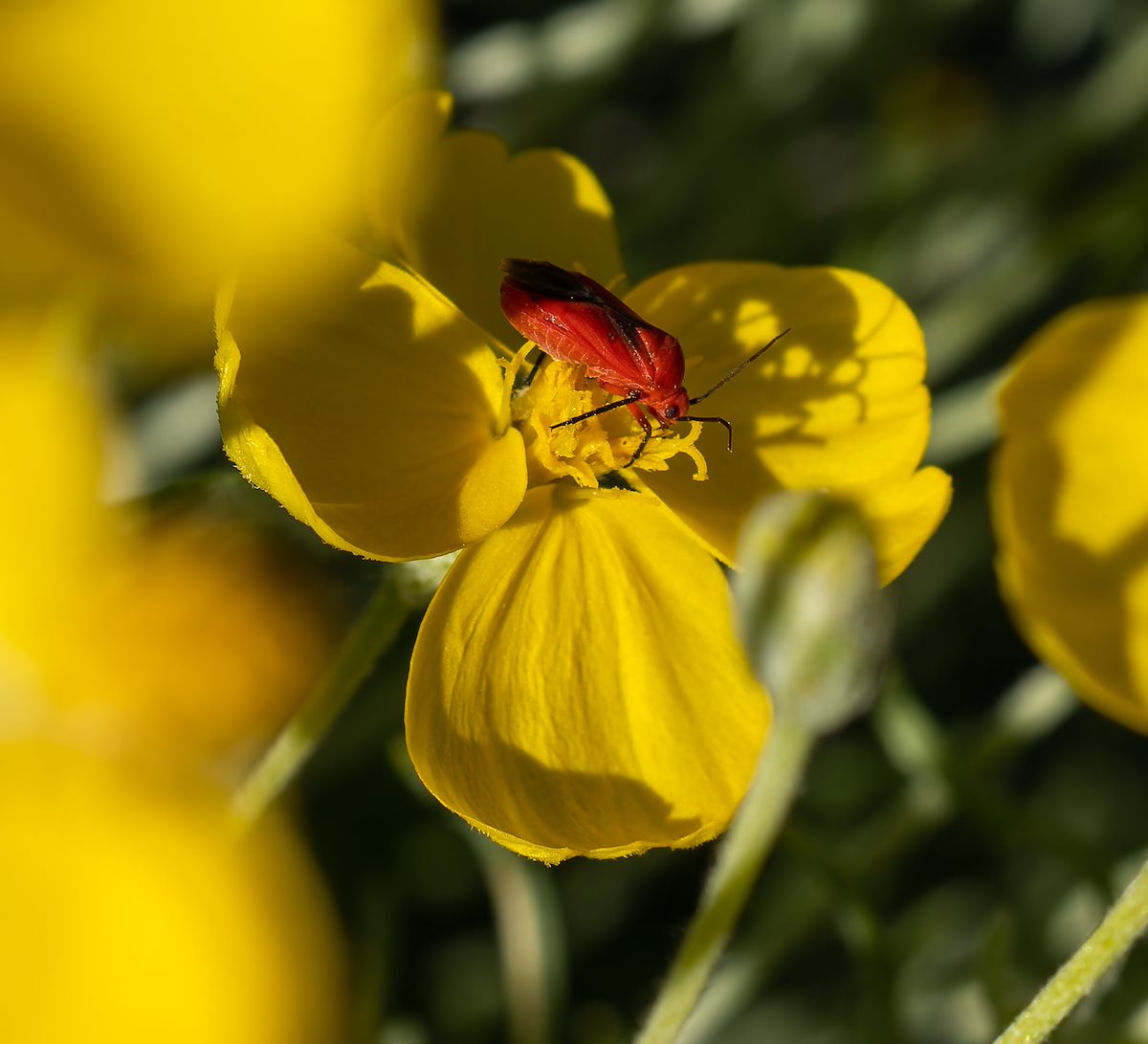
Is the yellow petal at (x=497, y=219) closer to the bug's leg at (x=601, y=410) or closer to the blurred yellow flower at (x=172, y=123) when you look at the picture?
the bug's leg at (x=601, y=410)

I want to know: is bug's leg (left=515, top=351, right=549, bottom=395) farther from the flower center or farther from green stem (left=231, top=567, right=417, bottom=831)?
green stem (left=231, top=567, right=417, bottom=831)

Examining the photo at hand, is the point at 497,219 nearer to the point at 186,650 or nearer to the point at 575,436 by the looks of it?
the point at 575,436

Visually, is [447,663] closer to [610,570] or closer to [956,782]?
[610,570]

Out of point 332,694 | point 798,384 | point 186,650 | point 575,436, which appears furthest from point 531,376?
point 186,650

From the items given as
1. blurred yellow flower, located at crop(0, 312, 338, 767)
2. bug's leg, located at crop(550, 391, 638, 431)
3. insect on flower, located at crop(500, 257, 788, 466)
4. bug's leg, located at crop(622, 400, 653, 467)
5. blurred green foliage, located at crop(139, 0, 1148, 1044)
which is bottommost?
blurred green foliage, located at crop(139, 0, 1148, 1044)

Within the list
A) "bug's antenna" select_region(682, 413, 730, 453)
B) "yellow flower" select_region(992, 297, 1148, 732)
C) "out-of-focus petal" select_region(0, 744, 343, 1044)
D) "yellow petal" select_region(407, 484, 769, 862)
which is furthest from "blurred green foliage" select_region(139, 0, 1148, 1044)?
"out-of-focus petal" select_region(0, 744, 343, 1044)

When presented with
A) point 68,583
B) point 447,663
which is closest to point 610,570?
point 447,663

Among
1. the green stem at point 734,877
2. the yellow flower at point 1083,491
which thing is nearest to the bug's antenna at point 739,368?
the yellow flower at point 1083,491
